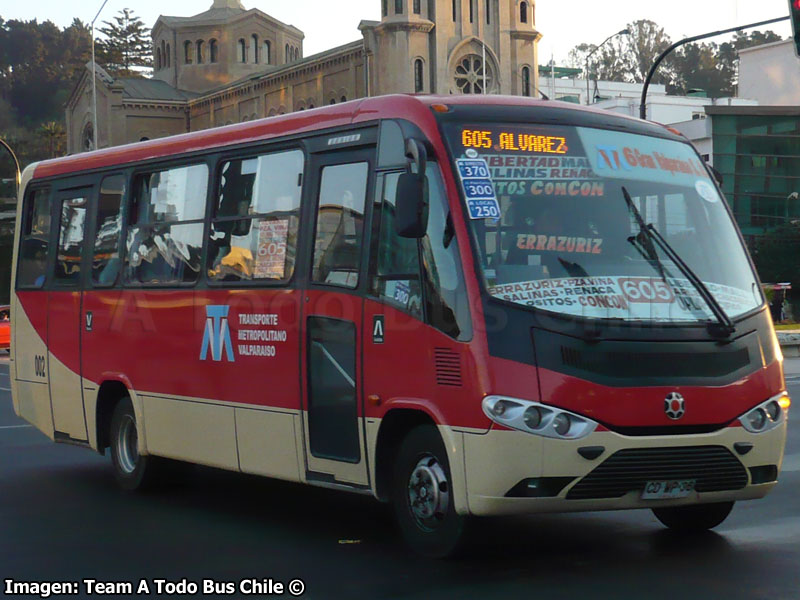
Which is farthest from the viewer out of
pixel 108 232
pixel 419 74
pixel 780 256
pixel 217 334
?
pixel 419 74

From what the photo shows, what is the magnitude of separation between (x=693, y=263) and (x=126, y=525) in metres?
4.21

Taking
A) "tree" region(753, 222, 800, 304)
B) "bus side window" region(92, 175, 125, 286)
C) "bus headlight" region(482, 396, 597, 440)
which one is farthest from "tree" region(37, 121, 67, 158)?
"bus headlight" region(482, 396, 597, 440)

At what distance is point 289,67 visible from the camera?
94.2 m

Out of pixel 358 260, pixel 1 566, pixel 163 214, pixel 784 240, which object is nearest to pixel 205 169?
pixel 163 214

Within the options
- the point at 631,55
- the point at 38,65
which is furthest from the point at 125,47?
the point at 631,55

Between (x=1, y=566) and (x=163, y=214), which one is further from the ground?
(x=163, y=214)

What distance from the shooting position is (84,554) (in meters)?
8.37

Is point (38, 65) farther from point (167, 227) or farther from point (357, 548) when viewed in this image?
point (357, 548)

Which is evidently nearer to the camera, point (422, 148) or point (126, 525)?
point (422, 148)

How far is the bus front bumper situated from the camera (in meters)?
7.50

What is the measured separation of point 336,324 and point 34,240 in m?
5.55

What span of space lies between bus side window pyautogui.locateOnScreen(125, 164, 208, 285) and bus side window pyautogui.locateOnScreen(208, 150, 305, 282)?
327 millimetres

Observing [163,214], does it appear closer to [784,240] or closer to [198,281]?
[198,281]

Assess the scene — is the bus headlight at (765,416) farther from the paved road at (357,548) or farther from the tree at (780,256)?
the tree at (780,256)
